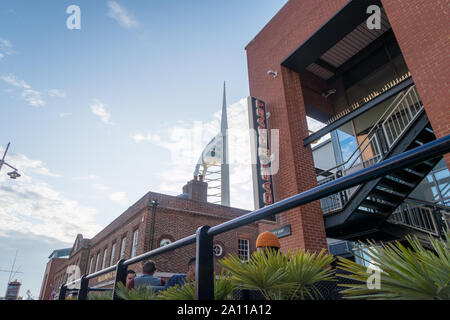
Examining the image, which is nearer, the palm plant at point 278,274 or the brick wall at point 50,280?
the palm plant at point 278,274

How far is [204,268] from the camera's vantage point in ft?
3.90

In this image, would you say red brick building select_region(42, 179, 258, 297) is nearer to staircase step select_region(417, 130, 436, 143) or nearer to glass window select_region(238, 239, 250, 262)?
glass window select_region(238, 239, 250, 262)

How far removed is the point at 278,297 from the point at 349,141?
1267 centimetres

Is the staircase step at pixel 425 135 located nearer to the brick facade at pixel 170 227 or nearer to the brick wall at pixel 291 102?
the brick wall at pixel 291 102

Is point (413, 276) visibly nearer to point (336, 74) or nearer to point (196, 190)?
point (336, 74)

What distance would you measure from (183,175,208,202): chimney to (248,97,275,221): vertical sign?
38.5 ft

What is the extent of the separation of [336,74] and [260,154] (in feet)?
20.2

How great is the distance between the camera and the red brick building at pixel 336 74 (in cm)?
594

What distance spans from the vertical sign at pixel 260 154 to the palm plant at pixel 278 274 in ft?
23.2

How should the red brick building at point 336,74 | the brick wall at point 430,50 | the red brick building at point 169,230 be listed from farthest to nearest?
the red brick building at point 169,230 < the red brick building at point 336,74 < the brick wall at point 430,50

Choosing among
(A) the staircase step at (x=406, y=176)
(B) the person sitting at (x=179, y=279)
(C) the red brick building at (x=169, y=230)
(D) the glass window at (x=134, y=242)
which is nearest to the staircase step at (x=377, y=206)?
(A) the staircase step at (x=406, y=176)

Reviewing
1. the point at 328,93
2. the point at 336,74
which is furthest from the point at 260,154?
the point at 336,74

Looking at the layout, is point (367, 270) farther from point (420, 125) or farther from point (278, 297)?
point (420, 125)
